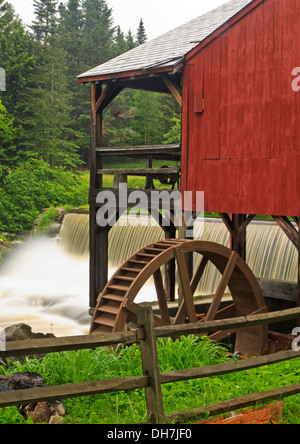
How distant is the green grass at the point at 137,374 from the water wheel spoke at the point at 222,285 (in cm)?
400

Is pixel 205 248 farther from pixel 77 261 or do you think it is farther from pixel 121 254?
pixel 77 261

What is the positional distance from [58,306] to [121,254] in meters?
2.81

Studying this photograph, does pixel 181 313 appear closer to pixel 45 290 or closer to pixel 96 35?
pixel 45 290

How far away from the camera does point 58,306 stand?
19422 mm

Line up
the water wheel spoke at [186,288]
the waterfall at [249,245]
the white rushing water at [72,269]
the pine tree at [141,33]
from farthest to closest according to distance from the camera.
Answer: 1. the pine tree at [141,33]
2. the white rushing water at [72,269]
3. the waterfall at [249,245]
4. the water wheel spoke at [186,288]

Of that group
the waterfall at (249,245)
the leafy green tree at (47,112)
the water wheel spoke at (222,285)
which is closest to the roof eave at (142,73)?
the water wheel spoke at (222,285)

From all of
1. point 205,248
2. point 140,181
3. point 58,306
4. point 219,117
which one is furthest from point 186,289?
point 140,181

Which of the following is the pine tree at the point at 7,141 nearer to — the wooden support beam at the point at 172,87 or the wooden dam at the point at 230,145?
the wooden dam at the point at 230,145

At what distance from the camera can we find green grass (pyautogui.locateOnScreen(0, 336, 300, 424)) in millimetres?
5344

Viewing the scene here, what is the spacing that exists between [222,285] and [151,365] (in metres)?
6.77

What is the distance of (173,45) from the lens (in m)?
13.1

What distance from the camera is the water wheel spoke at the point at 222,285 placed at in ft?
37.2

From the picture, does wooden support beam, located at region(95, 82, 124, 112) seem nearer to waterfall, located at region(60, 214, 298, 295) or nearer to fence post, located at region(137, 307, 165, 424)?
waterfall, located at region(60, 214, 298, 295)

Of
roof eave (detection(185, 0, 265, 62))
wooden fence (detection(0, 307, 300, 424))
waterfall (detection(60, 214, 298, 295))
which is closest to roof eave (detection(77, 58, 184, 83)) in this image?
roof eave (detection(185, 0, 265, 62))
